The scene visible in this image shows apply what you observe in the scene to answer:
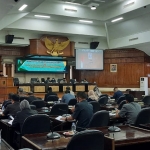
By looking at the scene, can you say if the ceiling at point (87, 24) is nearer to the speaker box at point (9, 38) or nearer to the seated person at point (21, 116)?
the speaker box at point (9, 38)

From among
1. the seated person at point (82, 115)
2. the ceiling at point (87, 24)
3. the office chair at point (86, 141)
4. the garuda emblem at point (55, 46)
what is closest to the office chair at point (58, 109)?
the seated person at point (82, 115)

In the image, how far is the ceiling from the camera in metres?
13.2

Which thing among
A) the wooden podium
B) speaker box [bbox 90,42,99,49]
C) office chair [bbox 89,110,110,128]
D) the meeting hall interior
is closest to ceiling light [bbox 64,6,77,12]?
the meeting hall interior

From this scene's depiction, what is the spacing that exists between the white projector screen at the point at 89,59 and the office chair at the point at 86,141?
13.9 metres

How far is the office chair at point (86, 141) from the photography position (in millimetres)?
2922

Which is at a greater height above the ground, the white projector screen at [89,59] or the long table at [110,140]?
the white projector screen at [89,59]

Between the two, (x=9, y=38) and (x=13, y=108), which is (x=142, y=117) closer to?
(x=13, y=108)

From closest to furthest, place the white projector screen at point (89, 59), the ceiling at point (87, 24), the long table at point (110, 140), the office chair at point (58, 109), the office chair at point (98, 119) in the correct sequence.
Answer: the long table at point (110, 140)
the office chair at point (98, 119)
the office chair at point (58, 109)
the ceiling at point (87, 24)
the white projector screen at point (89, 59)

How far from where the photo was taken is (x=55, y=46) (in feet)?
53.6

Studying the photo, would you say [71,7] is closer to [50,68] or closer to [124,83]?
[50,68]

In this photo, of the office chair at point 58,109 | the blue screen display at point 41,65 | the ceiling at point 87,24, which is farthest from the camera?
the blue screen display at point 41,65

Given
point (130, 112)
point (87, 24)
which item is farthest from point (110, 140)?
point (87, 24)

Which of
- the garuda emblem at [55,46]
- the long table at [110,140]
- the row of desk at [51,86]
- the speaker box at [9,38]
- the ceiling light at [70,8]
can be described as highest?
the ceiling light at [70,8]

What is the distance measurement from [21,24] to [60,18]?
2.12 metres
